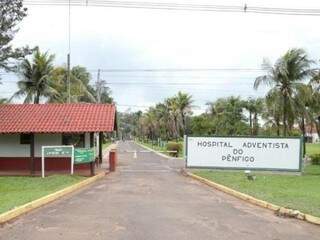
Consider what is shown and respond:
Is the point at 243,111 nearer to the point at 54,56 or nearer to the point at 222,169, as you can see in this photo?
the point at 54,56

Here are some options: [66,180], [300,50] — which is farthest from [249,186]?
[300,50]

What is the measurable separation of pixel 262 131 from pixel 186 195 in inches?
3125

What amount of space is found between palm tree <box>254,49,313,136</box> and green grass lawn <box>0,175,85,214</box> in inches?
798

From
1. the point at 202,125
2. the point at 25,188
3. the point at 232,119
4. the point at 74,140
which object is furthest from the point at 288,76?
the point at 202,125

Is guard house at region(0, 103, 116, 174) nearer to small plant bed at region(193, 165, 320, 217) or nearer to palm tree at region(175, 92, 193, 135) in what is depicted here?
small plant bed at region(193, 165, 320, 217)

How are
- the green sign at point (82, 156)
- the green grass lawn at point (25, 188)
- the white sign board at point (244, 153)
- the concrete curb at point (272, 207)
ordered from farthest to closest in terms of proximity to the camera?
the white sign board at point (244, 153), the green sign at point (82, 156), the green grass lawn at point (25, 188), the concrete curb at point (272, 207)

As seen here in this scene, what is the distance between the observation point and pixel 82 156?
30328mm

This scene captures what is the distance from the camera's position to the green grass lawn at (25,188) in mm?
17117

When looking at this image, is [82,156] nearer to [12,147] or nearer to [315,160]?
[12,147]

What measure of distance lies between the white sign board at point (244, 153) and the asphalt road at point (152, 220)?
504 inches

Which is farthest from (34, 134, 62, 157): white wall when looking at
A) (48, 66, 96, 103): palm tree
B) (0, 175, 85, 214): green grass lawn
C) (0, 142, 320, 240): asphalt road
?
(48, 66, 96, 103): palm tree

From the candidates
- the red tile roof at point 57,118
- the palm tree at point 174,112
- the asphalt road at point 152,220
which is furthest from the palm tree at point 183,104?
the asphalt road at point 152,220

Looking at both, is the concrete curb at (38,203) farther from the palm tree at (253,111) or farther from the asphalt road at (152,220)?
the palm tree at (253,111)

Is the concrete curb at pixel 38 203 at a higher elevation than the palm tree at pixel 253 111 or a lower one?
lower
